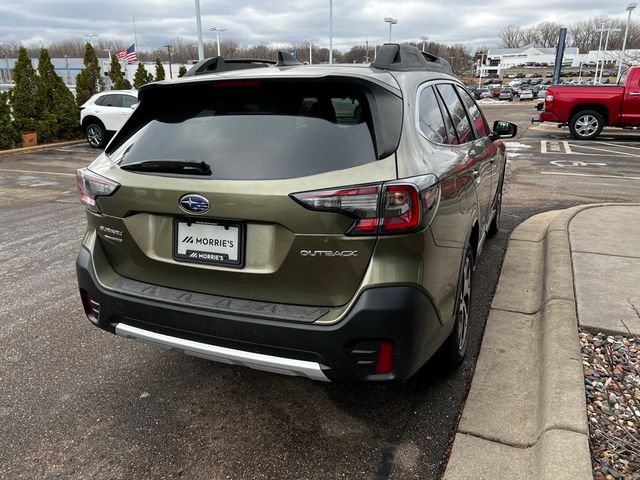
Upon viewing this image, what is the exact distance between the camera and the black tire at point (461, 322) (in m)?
2.91

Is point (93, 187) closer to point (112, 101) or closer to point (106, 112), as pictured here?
point (106, 112)

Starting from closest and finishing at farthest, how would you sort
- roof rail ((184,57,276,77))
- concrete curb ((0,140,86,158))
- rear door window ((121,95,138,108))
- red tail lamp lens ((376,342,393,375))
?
red tail lamp lens ((376,342,393,375))
roof rail ((184,57,276,77))
concrete curb ((0,140,86,158))
rear door window ((121,95,138,108))

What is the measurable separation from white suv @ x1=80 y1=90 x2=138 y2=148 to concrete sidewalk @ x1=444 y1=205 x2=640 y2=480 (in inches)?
522

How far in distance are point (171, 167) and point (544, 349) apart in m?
2.42

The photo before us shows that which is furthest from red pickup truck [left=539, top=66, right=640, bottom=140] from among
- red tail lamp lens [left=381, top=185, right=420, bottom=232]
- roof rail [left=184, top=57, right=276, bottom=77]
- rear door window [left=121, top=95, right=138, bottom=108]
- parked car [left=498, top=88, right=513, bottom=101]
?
parked car [left=498, top=88, right=513, bottom=101]

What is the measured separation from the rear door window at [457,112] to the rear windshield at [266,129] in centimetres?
115

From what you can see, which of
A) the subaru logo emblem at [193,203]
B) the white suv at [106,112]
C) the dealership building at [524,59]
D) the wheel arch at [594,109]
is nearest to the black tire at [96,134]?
the white suv at [106,112]

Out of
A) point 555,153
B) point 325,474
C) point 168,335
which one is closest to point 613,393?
point 325,474

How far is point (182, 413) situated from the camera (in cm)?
283

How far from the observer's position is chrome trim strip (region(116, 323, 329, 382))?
2.23 meters

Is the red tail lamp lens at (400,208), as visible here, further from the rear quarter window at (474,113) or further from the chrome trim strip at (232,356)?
the rear quarter window at (474,113)

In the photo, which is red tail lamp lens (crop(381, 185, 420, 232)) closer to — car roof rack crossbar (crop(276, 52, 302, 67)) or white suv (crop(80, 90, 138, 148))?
car roof rack crossbar (crop(276, 52, 302, 67))

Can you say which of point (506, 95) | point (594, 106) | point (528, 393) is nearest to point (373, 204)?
point (528, 393)

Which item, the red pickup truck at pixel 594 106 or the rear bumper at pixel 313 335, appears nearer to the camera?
the rear bumper at pixel 313 335
